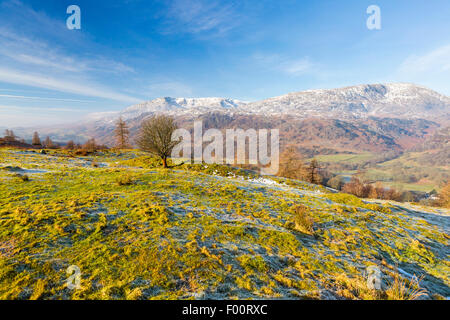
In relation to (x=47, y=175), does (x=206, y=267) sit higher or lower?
lower

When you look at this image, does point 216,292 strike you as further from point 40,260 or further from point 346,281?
point 40,260

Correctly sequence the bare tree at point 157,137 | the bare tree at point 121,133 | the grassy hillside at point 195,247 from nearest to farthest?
1. the grassy hillside at point 195,247
2. the bare tree at point 157,137
3. the bare tree at point 121,133

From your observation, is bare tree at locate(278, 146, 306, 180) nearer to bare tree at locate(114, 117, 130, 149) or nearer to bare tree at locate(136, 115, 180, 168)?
bare tree at locate(136, 115, 180, 168)

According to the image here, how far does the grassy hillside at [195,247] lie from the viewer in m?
4.34

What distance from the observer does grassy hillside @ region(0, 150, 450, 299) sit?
4.34 m

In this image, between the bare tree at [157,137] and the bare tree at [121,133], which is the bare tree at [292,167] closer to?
the bare tree at [157,137]

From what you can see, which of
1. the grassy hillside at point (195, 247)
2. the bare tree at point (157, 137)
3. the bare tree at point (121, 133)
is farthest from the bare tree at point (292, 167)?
the bare tree at point (121, 133)

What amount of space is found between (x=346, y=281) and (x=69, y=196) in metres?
13.0

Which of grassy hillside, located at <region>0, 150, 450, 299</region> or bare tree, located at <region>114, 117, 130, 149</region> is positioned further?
bare tree, located at <region>114, 117, 130, 149</region>

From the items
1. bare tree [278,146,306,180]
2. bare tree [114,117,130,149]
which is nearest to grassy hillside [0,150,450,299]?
bare tree [278,146,306,180]

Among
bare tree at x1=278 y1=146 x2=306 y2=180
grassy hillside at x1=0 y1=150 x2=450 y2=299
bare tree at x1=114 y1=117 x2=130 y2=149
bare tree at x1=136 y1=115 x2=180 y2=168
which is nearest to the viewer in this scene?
grassy hillside at x1=0 y1=150 x2=450 y2=299
